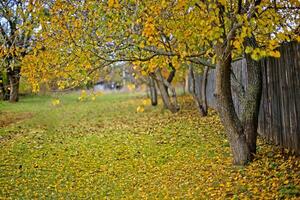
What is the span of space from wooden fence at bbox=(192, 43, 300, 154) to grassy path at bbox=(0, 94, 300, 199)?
44 cm

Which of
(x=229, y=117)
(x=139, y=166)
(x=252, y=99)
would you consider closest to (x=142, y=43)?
(x=229, y=117)

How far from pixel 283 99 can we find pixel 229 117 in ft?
4.35

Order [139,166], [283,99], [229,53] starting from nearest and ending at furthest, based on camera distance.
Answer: [229,53], [283,99], [139,166]

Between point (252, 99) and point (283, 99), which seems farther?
point (283, 99)

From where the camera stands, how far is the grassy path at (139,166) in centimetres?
705

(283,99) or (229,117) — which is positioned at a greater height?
(283,99)

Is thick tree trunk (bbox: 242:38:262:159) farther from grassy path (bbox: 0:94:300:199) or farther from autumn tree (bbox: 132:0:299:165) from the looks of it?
grassy path (bbox: 0:94:300:199)

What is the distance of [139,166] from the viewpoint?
31.7 ft

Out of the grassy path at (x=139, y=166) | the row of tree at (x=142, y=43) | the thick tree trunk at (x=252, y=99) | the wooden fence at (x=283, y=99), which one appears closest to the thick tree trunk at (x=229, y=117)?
the row of tree at (x=142, y=43)

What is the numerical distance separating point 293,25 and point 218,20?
16.0 feet

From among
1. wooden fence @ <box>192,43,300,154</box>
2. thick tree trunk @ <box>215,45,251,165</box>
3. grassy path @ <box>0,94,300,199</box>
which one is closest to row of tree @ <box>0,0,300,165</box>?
thick tree trunk @ <box>215,45,251,165</box>

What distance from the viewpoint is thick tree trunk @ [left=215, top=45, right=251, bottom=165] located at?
303 inches

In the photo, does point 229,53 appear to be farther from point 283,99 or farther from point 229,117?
point 283,99

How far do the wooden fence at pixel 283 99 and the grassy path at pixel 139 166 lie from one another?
442 millimetres
